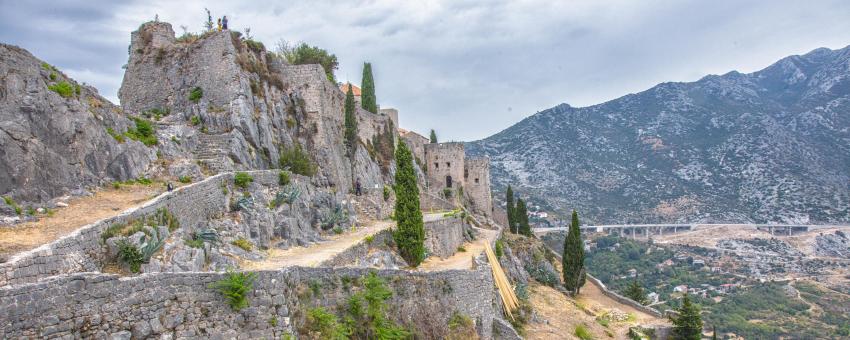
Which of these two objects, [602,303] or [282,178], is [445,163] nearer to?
[602,303]

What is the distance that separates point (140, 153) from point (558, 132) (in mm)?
115122

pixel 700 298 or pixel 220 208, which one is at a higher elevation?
pixel 220 208

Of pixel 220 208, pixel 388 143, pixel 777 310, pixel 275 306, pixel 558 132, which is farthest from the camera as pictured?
pixel 558 132

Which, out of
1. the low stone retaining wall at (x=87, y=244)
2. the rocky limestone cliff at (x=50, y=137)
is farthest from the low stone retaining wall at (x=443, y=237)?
the rocky limestone cliff at (x=50, y=137)

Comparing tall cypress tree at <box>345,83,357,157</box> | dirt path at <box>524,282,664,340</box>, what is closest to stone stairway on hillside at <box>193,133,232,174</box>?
tall cypress tree at <box>345,83,357,157</box>

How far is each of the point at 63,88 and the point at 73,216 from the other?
5.66 metres

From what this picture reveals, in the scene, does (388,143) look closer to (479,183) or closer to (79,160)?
(479,183)

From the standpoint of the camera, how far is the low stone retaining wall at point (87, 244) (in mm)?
9484

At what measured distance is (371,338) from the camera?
42.4ft

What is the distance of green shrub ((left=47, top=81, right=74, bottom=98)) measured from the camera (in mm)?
16734

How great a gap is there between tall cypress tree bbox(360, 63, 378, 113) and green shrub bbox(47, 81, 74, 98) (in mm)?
33778

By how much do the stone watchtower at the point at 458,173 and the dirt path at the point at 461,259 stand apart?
16323 mm

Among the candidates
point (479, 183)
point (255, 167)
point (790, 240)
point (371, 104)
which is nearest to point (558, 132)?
point (790, 240)

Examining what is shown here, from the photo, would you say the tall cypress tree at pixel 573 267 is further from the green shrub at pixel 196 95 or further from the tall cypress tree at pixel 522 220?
the green shrub at pixel 196 95
